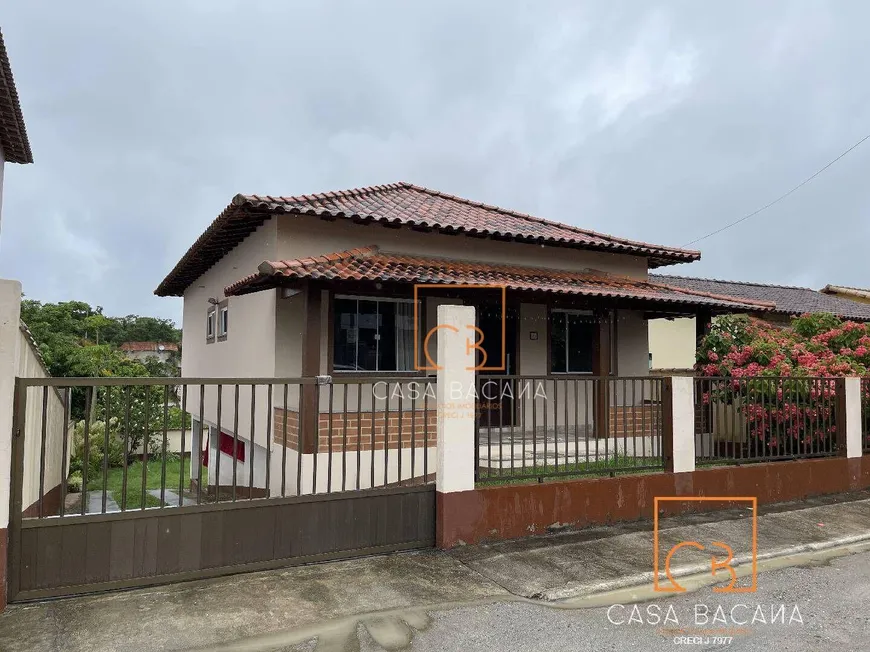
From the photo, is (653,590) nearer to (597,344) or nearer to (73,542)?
(73,542)

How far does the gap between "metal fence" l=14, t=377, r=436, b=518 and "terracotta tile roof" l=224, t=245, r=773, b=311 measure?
1.38 meters

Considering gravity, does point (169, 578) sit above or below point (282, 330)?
below

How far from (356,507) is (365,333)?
377cm

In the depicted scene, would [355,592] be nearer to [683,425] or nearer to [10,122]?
[683,425]

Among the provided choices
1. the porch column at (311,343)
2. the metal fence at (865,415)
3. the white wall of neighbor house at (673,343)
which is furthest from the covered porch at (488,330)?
the white wall of neighbor house at (673,343)

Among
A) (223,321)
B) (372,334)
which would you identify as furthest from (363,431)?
(223,321)

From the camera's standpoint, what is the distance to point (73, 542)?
436 centimetres

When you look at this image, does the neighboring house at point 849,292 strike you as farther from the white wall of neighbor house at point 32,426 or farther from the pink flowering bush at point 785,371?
the white wall of neighbor house at point 32,426

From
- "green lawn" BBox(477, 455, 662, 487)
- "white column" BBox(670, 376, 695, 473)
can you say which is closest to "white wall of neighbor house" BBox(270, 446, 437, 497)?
"green lawn" BBox(477, 455, 662, 487)

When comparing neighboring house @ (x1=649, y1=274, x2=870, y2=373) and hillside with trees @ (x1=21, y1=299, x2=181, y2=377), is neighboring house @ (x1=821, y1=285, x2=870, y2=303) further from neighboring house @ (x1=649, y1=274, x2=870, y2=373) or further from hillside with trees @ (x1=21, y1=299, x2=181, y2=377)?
hillside with trees @ (x1=21, y1=299, x2=181, y2=377)

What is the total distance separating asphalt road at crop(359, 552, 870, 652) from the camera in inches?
153

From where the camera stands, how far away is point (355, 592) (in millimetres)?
4590

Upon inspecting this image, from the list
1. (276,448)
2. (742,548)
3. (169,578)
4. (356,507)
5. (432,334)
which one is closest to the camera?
(169,578)

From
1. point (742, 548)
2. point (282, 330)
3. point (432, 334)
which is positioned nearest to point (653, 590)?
point (742, 548)
